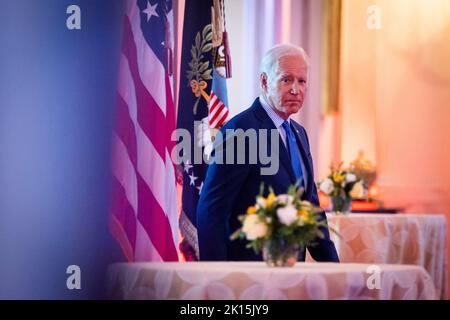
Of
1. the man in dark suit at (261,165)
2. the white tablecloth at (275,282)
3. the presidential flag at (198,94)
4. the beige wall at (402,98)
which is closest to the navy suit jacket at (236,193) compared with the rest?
the man in dark suit at (261,165)

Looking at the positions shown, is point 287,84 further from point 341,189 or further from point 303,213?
point 341,189

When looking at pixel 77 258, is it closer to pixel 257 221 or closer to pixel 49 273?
pixel 49 273

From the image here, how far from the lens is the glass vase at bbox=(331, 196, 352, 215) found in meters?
5.32

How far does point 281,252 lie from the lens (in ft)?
9.15

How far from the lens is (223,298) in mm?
2766

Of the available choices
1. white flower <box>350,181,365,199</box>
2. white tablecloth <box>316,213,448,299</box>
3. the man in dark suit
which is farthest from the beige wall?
the man in dark suit

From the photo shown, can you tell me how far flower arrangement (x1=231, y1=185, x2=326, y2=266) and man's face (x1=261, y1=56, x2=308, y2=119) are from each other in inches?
32.3

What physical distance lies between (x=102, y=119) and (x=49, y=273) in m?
0.77

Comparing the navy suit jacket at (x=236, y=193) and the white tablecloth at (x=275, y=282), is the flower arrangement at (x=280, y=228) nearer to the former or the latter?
the white tablecloth at (x=275, y=282)

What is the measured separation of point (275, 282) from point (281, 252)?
12 centimetres

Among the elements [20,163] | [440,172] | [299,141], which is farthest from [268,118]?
[440,172]

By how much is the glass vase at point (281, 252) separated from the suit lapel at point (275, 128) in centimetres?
72

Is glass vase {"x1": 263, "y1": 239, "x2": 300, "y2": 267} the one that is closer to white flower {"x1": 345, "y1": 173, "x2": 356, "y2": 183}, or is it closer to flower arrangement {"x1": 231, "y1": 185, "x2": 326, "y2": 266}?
flower arrangement {"x1": 231, "y1": 185, "x2": 326, "y2": 266}

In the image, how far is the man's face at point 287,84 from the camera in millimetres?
3512
